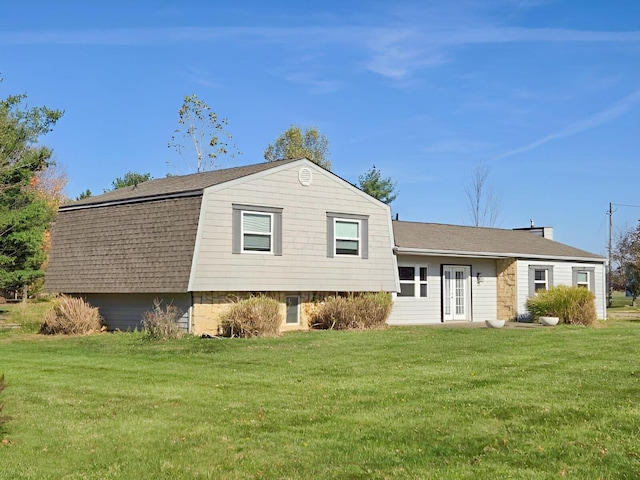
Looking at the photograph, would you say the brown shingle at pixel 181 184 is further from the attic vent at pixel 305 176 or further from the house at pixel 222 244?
the attic vent at pixel 305 176

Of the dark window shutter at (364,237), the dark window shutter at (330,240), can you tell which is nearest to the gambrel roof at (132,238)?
the dark window shutter at (330,240)

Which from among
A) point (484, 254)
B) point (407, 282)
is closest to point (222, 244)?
point (407, 282)

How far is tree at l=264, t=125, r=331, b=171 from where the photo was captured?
1988 inches

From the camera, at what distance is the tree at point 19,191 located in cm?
2694

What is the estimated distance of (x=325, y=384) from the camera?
439 inches

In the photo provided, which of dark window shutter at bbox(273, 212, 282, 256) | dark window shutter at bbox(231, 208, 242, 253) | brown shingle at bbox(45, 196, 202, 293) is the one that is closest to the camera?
brown shingle at bbox(45, 196, 202, 293)

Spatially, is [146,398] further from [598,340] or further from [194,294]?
[598,340]

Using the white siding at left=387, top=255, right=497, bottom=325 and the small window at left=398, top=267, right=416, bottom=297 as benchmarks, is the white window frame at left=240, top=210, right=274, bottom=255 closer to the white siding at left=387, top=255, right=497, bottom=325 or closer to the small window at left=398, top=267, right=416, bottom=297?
the white siding at left=387, top=255, right=497, bottom=325

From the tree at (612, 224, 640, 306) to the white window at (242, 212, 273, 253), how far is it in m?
31.6

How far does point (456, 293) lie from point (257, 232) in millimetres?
9913

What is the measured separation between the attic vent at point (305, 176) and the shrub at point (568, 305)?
30.9 feet

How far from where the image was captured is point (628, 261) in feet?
161

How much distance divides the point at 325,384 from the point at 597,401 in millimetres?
3852

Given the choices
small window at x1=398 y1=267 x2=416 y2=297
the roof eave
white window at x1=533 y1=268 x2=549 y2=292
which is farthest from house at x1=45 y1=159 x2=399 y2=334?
white window at x1=533 y1=268 x2=549 y2=292
